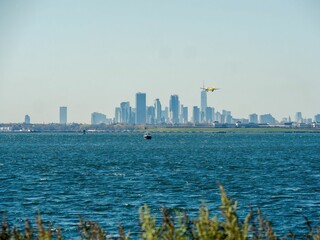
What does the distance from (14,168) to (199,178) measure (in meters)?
27.3

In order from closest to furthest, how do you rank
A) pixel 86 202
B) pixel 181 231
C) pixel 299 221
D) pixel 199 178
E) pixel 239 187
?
pixel 181 231, pixel 299 221, pixel 86 202, pixel 239 187, pixel 199 178

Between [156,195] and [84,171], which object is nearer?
[156,195]

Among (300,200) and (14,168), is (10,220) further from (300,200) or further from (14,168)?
(14,168)

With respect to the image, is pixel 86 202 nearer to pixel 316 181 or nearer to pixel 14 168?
pixel 316 181

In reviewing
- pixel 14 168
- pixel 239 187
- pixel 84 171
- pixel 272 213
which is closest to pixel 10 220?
pixel 272 213

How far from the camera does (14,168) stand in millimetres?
82375

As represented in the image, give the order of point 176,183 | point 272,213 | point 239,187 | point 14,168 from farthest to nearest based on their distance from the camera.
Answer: point 14,168
point 176,183
point 239,187
point 272,213

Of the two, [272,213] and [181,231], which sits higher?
[181,231]

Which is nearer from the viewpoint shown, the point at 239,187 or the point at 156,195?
the point at 156,195

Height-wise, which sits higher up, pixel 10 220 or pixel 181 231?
pixel 181 231

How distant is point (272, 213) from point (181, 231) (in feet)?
83.6

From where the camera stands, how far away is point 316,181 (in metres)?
60.6

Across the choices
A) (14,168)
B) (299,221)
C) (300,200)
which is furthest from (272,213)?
(14,168)

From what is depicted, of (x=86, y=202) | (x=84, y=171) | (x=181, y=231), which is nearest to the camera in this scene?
(x=181, y=231)
